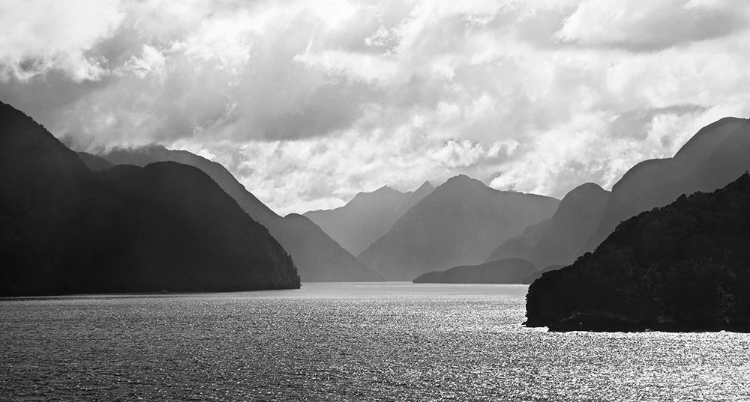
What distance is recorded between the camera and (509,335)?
146 m

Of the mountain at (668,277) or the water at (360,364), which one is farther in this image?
the mountain at (668,277)

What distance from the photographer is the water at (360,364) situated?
79062 millimetres

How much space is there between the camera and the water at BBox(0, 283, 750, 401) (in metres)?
79.1

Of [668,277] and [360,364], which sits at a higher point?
[668,277]

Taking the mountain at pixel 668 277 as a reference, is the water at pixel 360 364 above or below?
below

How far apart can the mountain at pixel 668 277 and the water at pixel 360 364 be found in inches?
306

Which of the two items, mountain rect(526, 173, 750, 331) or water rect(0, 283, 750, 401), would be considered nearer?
water rect(0, 283, 750, 401)

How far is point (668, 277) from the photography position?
480 ft

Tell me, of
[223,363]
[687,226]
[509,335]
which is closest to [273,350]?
[223,363]

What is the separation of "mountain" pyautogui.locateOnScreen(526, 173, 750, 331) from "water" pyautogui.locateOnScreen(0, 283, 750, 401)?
7.77 metres

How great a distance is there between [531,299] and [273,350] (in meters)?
69.2

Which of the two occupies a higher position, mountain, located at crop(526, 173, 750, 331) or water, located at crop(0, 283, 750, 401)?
mountain, located at crop(526, 173, 750, 331)

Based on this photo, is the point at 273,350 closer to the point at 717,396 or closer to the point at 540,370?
the point at 540,370

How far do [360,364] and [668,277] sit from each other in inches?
2784
